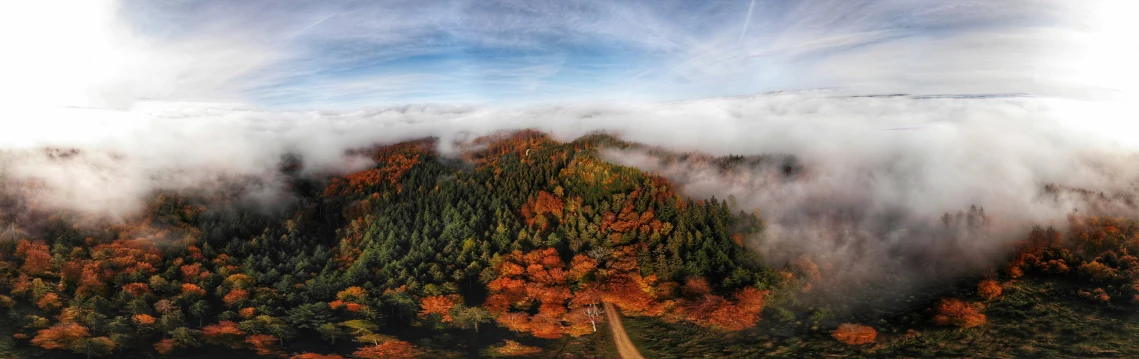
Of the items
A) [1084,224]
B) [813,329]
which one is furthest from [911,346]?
[1084,224]

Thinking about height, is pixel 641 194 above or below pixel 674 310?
above

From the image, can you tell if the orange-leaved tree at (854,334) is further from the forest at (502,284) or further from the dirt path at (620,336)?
the dirt path at (620,336)

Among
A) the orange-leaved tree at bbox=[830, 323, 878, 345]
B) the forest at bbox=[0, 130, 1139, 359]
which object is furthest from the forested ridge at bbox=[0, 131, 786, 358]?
the orange-leaved tree at bbox=[830, 323, 878, 345]

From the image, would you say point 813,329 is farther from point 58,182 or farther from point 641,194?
point 58,182

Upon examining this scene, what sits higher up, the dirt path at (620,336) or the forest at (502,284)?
the forest at (502,284)

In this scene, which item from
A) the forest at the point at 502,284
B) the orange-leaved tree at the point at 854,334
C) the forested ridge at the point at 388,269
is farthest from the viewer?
the forested ridge at the point at 388,269

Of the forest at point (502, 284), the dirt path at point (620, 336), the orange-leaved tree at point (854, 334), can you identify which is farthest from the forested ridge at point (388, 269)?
the orange-leaved tree at point (854, 334)
